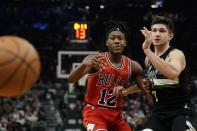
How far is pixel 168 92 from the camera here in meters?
6.00

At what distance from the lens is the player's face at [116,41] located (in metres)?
6.55

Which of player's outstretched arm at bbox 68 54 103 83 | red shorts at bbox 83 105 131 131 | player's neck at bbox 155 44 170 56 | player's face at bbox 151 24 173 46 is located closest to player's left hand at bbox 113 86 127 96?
red shorts at bbox 83 105 131 131

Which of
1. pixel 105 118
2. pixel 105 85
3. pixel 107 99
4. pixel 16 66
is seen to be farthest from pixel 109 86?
pixel 16 66

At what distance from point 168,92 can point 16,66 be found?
189 centimetres

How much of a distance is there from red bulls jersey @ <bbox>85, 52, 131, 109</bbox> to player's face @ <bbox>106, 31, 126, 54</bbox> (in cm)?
20

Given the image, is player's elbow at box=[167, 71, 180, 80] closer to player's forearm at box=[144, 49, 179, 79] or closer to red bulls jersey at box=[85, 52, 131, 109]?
player's forearm at box=[144, 49, 179, 79]

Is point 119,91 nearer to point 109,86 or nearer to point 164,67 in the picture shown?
point 109,86

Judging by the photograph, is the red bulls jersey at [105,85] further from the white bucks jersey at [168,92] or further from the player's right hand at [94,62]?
the white bucks jersey at [168,92]

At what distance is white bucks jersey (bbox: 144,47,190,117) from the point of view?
19.6 feet

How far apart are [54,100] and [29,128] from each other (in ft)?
15.3

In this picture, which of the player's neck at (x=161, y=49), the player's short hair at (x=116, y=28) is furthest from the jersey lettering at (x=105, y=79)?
the player's neck at (x=161, y=49)

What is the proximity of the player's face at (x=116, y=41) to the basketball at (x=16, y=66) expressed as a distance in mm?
1282

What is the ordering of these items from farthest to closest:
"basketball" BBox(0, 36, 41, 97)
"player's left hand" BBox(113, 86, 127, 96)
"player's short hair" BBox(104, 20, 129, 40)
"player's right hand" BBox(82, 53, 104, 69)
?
"player's short hair" BBox(104, 20, 129, 40)
"player's left hand" BBox(113, 86, 127, 96)
"player's right hand" BBox(82, 53, 104, 69)
"basketball" BBox(0, 36, 41, 97)

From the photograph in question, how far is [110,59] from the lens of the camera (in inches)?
262
